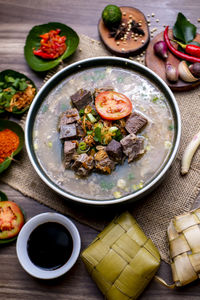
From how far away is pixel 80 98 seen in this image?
3037 mm

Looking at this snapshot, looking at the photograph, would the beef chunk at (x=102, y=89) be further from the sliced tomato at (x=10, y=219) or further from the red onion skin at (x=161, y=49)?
the sliced tomato at (x=10, y=219)

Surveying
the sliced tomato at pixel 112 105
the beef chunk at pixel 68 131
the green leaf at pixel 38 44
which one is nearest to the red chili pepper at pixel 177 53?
the sliced tomato at pixel 112 105

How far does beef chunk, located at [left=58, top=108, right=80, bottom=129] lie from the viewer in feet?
9.96

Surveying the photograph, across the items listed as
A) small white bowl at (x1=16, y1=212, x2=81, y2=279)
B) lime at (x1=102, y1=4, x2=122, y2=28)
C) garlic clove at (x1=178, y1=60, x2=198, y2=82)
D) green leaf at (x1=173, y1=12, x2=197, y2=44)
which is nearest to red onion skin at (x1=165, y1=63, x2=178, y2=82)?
garlic clove at (x1=178, y1=60, x2=198, y2=82)

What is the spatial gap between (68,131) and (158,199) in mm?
990

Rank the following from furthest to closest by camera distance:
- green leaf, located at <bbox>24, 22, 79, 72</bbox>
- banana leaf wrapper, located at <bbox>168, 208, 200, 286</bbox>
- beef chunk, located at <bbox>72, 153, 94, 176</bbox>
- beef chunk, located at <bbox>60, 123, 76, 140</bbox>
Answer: green leaf, located at <bbox>24, 22, 79, 72</bbox>
beef chunk, located at <bbox>60, 123, 76, 140</bbox>
beef chunk, located at <bbox>72, 153, 94, 176</bbox>
banana leaf wrapper, located at <bbox>168, 208, 200, 286</bbox>

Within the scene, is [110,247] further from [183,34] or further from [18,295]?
[183,34]

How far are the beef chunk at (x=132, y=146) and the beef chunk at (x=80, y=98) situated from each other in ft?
1.68

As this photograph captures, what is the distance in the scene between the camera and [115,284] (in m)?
2.82

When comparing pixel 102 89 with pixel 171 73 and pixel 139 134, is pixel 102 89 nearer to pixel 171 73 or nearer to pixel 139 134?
pixel 139 134

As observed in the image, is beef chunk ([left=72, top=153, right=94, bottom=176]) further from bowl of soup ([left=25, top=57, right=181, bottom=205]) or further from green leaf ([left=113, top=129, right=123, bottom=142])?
green leaf ([left=113, top=129, right=123, bottom=142])

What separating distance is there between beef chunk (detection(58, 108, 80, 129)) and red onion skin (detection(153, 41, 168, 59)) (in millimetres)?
1004

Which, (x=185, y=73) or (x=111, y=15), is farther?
(x=111, y=15)

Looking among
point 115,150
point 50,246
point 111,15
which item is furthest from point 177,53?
point 50,246
